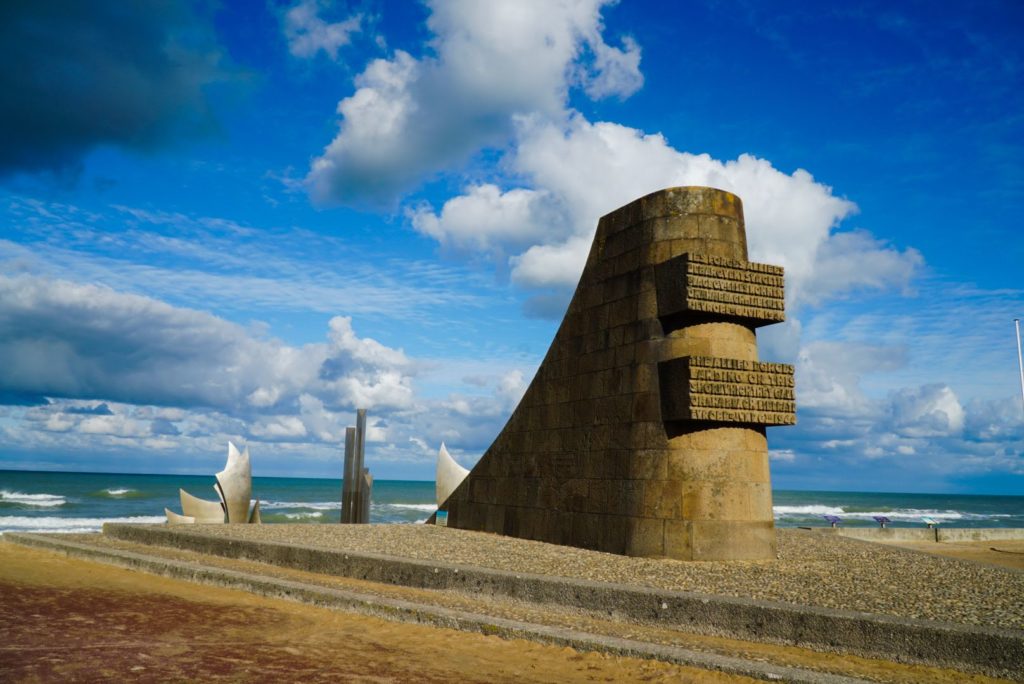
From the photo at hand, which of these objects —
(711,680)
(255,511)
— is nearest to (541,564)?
(711,680)

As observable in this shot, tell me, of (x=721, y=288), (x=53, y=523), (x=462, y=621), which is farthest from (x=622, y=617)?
(x=53, y=523)

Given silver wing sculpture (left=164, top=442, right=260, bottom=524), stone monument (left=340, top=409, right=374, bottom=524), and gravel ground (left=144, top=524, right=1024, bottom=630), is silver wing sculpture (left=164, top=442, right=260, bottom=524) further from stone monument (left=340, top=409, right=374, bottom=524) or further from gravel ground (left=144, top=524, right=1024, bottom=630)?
gravel ground (left=144, top=524, right=1024, bottom=630)

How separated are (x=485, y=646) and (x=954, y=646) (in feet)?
12.2

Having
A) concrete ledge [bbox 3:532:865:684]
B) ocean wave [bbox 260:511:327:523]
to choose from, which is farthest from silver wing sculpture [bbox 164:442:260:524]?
ocean wave [bbox 260:511:327:523]

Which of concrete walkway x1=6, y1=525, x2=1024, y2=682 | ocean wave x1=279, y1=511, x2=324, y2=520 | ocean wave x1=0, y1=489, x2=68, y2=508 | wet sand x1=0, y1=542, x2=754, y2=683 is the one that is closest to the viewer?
wet sand x1=0, y1=542, x2=754, y2=683

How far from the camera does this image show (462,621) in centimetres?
707

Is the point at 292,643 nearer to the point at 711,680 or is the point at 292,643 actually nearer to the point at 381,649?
the point at 381,649

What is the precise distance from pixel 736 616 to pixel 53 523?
37930 millimetres

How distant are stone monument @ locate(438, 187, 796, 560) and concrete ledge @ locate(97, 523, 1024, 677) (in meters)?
2.89

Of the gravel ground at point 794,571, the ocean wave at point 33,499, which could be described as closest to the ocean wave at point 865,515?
the gravel ground at point 794,571

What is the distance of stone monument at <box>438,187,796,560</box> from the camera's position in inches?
417

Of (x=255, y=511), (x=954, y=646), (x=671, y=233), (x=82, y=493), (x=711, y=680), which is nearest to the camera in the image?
(x=711, y=680)

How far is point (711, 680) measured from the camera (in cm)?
545

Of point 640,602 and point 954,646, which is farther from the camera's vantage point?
point 640,602
